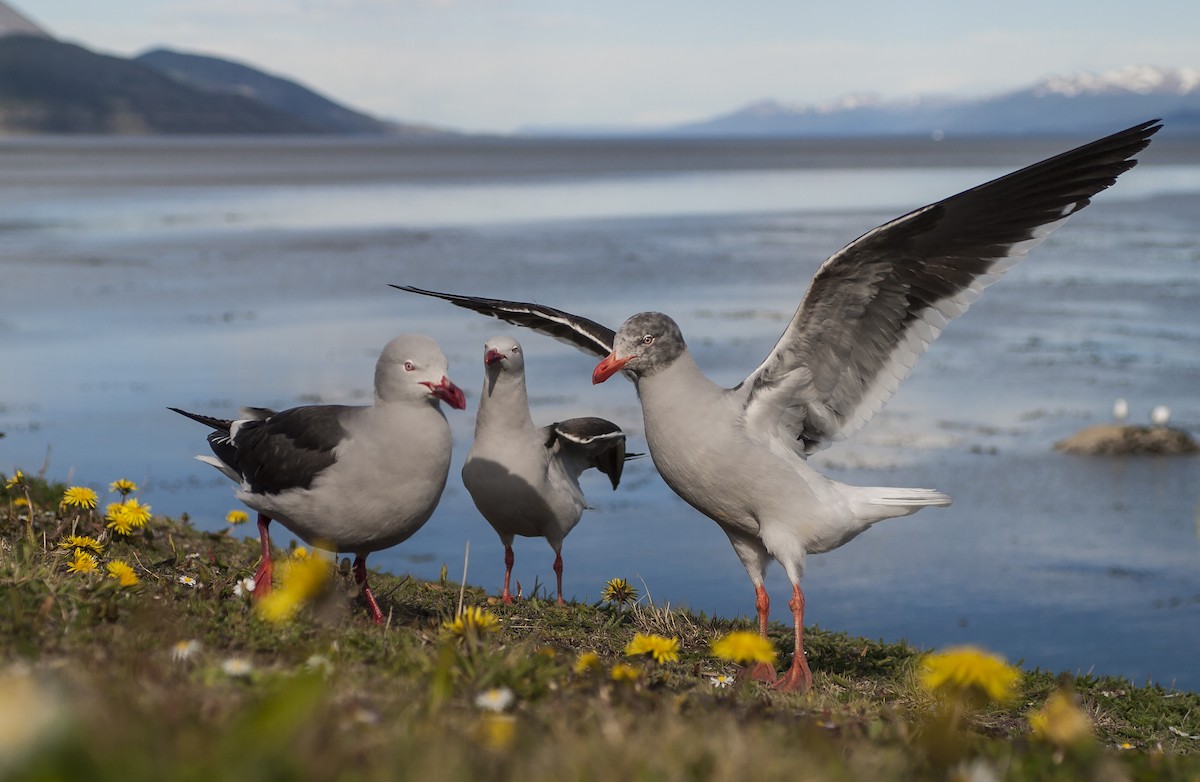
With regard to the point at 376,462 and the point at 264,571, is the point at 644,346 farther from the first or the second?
the point at 264,571

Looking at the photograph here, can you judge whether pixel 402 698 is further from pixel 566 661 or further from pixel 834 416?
pixel 834 416

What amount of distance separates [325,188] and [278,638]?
68.1m

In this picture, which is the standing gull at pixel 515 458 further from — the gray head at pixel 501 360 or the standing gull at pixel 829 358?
the standing gull at pixel 829 358

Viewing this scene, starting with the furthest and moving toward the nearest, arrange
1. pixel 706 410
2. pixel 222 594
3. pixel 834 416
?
pixel 834 416 < pixel 706 410 < pixel 222 594

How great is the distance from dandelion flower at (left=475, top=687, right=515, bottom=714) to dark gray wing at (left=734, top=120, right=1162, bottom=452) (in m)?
3.27

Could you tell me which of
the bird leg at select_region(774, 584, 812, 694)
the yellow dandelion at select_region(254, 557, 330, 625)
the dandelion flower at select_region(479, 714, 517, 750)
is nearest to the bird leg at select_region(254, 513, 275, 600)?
the yellow dandelion at select_region(254, 557, 330, 625)

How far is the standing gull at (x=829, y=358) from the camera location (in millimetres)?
6957

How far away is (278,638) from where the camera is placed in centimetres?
515

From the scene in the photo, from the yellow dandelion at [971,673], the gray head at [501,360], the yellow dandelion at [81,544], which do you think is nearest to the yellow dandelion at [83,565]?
the yellow dandelion at [81,544]

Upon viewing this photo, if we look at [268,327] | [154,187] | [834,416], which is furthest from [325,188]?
[834,416]

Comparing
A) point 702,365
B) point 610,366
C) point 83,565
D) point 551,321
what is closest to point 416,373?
point 610,366

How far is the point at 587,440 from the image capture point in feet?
29.0

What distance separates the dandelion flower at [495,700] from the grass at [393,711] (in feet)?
0.05

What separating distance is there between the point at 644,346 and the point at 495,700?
313 centimetres
